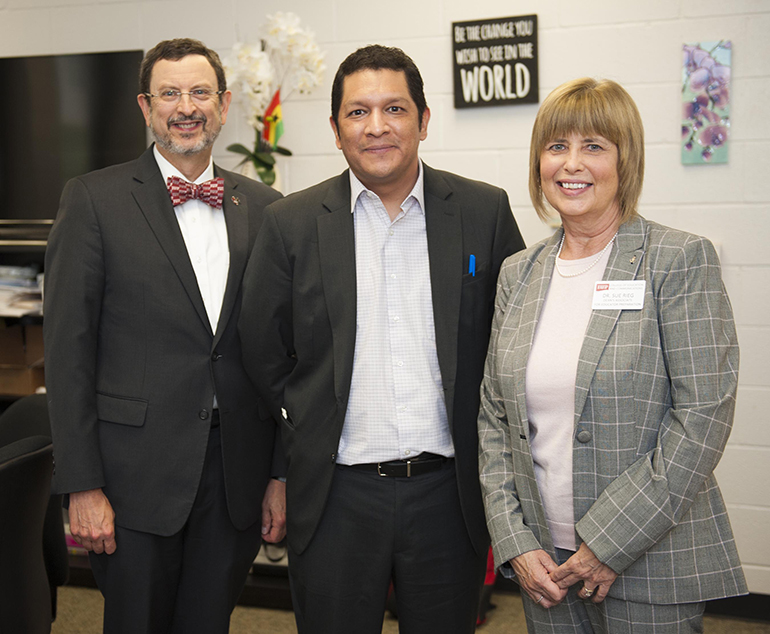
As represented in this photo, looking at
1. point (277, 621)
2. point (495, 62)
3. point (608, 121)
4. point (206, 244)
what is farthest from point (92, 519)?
point (495, 62)

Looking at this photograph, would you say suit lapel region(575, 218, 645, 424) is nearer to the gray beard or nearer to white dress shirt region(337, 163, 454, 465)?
white dress shirt region(337, 163, 454, 465)

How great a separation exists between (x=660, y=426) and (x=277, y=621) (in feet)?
7.06

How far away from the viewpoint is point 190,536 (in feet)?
6.83

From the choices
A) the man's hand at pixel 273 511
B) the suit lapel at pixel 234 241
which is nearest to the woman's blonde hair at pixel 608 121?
the suit lapel at pixel 234 241

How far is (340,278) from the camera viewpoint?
1.88 meters

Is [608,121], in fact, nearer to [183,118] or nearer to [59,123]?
[183,118]

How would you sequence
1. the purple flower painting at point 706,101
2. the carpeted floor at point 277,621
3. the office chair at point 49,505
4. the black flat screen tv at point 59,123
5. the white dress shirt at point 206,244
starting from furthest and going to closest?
1. the black flat screen tv at point 59,123
2. the carpeted floor at point 277,621
3. the purple flower painting at point 706,101
4. the office chair at point 49,505
5. the white dress shirt at point 206,244

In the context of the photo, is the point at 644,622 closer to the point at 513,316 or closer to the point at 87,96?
the point at 513,316

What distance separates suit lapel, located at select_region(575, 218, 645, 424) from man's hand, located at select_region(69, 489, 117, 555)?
125cm

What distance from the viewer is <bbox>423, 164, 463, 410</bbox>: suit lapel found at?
6.07 ft

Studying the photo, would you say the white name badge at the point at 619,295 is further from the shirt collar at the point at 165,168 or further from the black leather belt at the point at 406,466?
the shirt collar at the point at 165,168

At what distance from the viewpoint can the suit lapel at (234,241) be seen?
80.0 inches

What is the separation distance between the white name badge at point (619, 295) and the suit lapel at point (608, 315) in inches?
0.5

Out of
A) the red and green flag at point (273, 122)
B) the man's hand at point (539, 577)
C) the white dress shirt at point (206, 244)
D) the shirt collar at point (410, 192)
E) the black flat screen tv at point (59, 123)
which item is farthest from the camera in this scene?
the black flat screen tv at point (59, 123)
